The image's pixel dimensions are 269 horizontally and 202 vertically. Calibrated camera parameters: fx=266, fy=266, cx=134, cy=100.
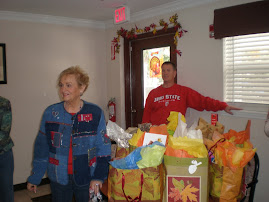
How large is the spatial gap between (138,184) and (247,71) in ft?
6.65

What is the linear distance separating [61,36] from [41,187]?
2.28 m

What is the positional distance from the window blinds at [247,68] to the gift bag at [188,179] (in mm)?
1742

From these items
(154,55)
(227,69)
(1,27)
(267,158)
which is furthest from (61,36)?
(267,158)

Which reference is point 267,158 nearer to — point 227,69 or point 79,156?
point 227,69

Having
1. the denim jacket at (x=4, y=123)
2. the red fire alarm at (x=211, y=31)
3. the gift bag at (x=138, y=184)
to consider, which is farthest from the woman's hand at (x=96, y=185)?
the red fire alarm at (x=211, y=31)

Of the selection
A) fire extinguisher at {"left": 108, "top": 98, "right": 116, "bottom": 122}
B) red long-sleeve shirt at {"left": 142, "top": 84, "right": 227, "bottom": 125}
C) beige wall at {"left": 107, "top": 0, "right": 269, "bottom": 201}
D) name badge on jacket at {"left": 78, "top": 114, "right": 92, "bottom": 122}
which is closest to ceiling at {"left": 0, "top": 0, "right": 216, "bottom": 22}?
beige wall at {"left": 107, "top": 0, "right": 269, "bottom": 201}

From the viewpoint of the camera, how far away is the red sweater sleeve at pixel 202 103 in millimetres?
2844

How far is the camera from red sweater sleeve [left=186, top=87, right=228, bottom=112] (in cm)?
284

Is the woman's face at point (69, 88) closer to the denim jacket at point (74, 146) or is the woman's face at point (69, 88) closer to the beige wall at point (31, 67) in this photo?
the denim jacket at point (74, 146)

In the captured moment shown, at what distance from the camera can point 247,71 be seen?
2775 millimetres

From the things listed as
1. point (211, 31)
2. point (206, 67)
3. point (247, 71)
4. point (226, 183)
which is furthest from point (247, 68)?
point (226, 183)

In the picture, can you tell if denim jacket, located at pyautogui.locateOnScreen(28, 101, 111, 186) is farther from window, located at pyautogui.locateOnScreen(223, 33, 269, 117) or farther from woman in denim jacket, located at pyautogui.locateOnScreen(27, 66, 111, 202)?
window, located at pyautogui.locateOnScreen(223, 33, 269, 117)

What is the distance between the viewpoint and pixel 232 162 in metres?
1.30

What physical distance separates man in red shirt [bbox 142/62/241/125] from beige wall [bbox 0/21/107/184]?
1.67 meters
